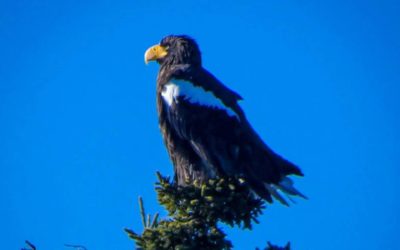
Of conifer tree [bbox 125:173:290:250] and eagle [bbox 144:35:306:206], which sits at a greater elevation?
eagle [bbox 144:35:306:206]

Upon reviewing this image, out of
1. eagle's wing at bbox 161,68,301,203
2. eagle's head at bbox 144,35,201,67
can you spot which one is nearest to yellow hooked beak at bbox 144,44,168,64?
eagle's head at bbox 144,35,201,67

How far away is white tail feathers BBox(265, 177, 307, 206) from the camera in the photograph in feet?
23.8

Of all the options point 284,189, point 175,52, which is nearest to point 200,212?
point 284,189

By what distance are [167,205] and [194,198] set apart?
24 centimetres

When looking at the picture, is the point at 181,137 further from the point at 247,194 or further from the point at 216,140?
the point at 247,194

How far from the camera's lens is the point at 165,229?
5.67 metres

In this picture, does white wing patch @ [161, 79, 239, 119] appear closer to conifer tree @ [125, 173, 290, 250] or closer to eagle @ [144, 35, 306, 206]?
eagle @ [144, 35, 306, 206]

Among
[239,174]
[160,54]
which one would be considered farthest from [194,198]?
[160,54]

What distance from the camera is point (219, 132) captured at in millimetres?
7699

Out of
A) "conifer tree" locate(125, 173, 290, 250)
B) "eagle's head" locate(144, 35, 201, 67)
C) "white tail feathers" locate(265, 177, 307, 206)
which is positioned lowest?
"conifer tree" locate(125, 173, 290, 250)

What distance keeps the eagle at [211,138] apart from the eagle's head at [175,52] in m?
0.32

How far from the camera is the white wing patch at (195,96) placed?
782cm

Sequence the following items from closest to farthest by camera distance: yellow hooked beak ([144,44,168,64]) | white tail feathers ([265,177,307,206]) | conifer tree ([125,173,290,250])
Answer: conifer tree ([125,173,290,250]), white tail feathers ([265,177,307,206]), yellow hooked beak ([144,44,168,64])

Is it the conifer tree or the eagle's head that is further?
the eagle's head
